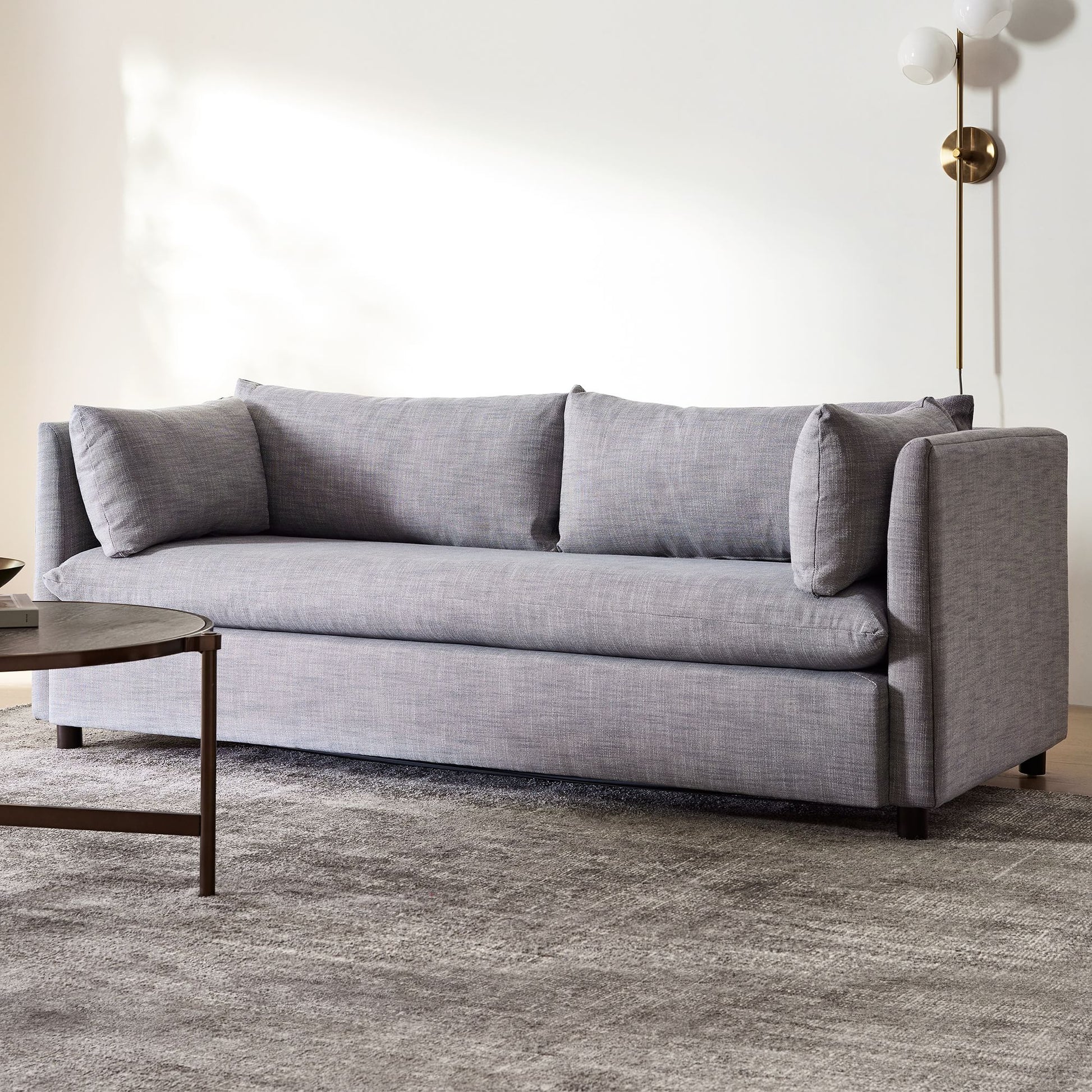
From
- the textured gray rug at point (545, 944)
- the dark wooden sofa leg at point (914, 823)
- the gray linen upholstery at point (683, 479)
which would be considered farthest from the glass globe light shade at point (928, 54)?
the dark wooden sofa leg at point (914, 823)

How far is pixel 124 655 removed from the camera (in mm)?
2184

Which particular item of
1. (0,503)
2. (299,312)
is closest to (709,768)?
(299,312)

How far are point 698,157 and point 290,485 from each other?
1.56 m

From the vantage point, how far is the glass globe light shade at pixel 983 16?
378 cm

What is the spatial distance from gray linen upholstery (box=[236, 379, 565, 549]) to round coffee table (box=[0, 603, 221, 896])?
1141 mm

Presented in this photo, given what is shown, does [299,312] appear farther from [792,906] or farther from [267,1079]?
[267,1079]

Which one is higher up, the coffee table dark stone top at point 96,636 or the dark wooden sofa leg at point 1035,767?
the coffee table dark stone top at point 96,636

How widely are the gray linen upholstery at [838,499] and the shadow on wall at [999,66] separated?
140cm

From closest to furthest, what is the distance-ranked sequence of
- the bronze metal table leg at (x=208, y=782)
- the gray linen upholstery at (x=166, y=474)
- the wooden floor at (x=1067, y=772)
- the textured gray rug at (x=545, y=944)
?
the textured gray rug at (x=545, y=944) → the bronze metal table leg at (x=208, y=782) → the wooden floor at (x=1067, y=772) → the gray linen upholstery at (x=166, y=474)

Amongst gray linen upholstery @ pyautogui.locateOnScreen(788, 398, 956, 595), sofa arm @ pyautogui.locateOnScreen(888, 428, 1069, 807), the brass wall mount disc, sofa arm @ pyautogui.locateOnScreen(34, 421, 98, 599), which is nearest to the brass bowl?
sofa arm @ pyautogui.locateOnScreen(34, 421, 98, 599)

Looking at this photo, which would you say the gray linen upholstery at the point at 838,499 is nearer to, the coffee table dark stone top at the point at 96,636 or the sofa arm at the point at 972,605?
the sofa arm at the point at 972,605

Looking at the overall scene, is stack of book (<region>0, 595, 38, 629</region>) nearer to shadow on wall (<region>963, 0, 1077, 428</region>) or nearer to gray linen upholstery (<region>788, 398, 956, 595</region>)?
gray linen upholstery (<region>788, 398, 956, 595</region>)

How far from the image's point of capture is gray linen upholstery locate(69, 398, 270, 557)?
3.40 metres

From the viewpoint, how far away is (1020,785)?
124 inches
